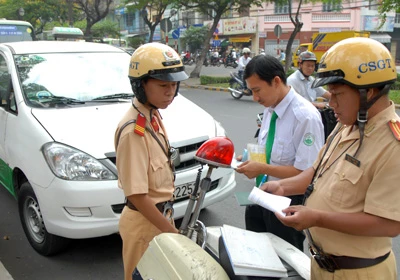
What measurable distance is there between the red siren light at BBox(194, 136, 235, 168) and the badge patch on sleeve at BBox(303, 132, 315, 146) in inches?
24.5

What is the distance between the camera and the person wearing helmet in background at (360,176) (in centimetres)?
128

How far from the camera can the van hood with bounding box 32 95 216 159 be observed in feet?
9.62

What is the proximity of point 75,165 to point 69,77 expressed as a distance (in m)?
1.24

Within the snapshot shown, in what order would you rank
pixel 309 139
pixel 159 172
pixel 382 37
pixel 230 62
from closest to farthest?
pixel 159 172 → pixel 309 139 → pixel 230 62 → pixel 382 37

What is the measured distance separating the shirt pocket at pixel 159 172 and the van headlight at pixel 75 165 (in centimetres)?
102

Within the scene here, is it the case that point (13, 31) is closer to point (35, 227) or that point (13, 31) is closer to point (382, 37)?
point (35, 227)

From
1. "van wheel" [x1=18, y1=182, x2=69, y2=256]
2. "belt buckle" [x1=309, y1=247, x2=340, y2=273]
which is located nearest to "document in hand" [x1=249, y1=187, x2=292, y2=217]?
"belt buckle" [x1=309, y1=247, x2=340, y2=273]

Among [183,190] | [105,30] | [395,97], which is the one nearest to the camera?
[183,190]

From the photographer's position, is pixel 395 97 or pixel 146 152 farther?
pixel 395 97

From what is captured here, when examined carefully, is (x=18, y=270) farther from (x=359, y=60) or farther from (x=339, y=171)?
(x=359, y=60)

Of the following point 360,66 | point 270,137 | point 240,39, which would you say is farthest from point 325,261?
point 240,39

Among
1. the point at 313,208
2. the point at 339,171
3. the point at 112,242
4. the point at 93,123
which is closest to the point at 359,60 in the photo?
the point at 339,171

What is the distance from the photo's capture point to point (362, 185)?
1.33 meters

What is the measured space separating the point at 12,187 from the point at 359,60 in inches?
127
